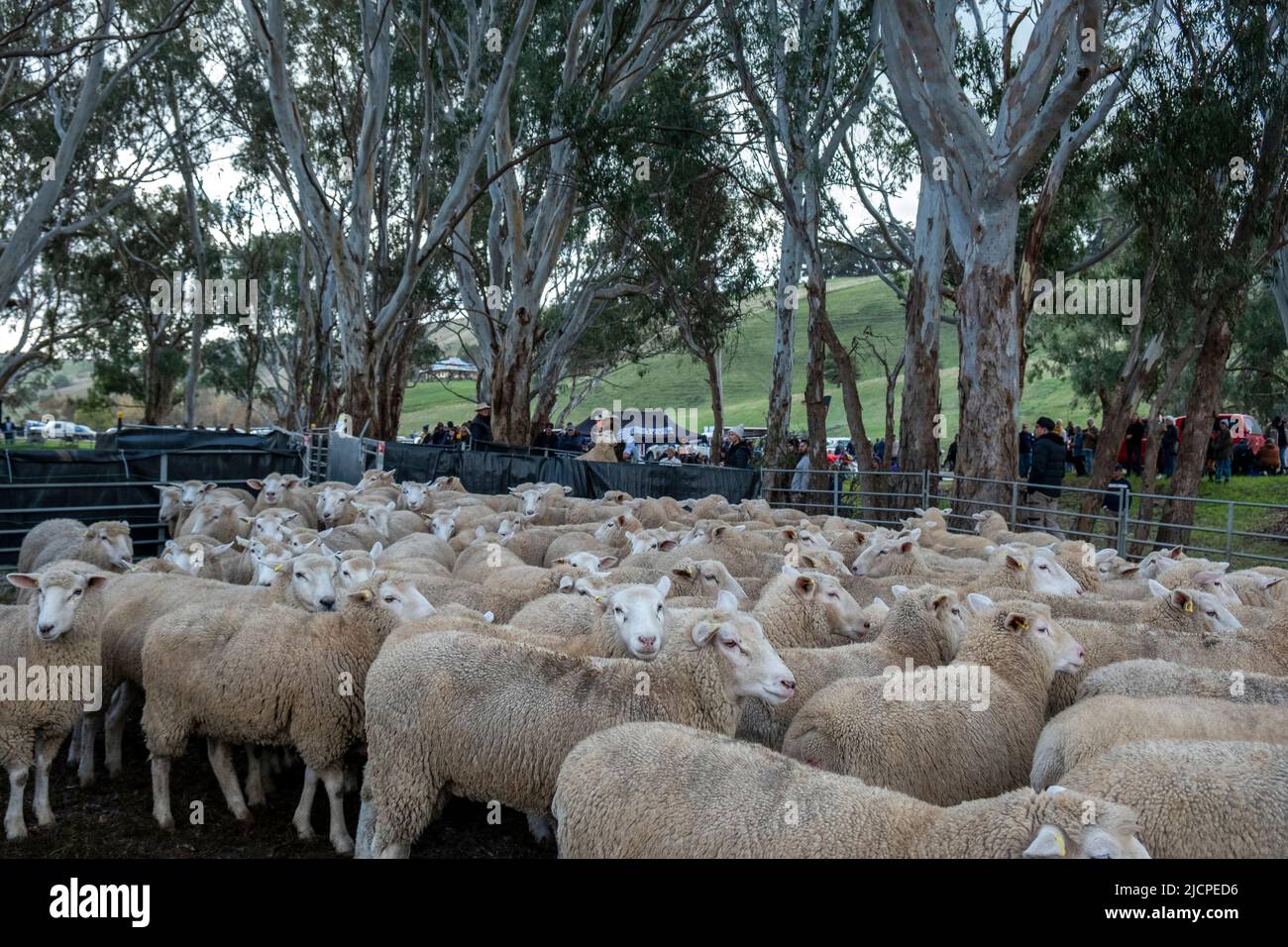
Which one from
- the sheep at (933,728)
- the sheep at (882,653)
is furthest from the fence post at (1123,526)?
the sheep at (933,728)

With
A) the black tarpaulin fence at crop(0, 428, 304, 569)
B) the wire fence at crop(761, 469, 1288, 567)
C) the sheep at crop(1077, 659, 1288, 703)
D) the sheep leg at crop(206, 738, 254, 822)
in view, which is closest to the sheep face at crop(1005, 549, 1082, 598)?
the sheep at crop(1077, 659, 1288, 703)

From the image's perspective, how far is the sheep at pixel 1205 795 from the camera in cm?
318

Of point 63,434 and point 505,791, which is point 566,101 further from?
point 63,434

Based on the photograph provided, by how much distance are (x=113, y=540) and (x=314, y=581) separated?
10.5 ft

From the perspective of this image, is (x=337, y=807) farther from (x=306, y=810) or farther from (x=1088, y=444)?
(x=1088, y=444)

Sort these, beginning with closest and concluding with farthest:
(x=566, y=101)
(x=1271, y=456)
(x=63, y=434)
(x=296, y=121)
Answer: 1. (x=296, y=121)
2. (x=566, y=101)
3. (x=1271, y=456)
4. (x=63, y=434)

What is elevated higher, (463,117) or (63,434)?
(463,117)

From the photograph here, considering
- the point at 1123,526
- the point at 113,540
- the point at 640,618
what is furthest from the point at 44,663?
the point at 1123,526

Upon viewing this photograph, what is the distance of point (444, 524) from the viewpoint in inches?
404

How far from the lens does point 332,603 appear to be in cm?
607

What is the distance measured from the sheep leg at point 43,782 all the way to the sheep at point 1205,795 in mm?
4674
